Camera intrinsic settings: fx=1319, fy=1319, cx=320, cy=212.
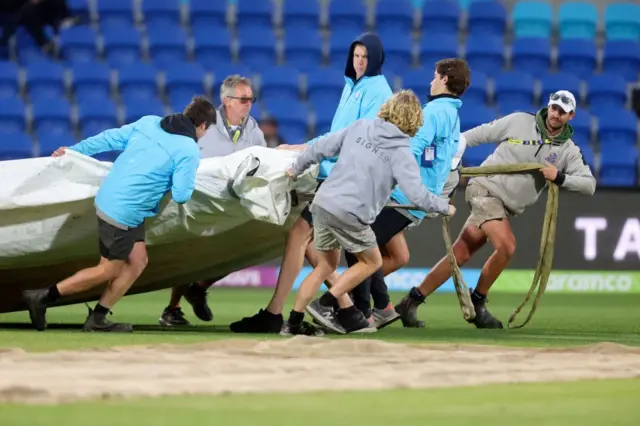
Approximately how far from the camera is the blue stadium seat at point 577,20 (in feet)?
68.3

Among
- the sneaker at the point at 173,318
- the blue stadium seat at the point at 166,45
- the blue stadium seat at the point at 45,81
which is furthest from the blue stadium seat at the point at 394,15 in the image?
the sneaker at the point at 173,318

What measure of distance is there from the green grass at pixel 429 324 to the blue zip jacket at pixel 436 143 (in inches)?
43.9

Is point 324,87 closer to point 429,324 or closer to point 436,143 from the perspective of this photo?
point 429,324

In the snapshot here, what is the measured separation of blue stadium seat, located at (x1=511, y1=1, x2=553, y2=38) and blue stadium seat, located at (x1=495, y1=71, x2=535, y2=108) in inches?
58.5

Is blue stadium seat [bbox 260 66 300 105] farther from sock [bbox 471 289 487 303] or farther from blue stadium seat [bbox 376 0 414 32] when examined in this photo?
sock [bbox 471 289 487 303]

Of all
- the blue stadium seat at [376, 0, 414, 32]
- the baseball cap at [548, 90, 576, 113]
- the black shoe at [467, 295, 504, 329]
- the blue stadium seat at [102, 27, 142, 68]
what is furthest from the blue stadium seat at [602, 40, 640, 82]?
the black shoe at [467, 295, 504, 329]

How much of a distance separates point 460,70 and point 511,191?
1.59m

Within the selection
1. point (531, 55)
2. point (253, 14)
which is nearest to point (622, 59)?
point (531, 55)

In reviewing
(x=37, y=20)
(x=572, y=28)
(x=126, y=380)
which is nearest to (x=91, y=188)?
(x=126, y=380)

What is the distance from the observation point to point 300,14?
20062 millimetres

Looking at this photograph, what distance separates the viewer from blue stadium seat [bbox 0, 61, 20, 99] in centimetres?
1842

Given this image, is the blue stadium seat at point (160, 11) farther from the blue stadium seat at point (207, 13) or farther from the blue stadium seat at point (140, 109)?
the blue stadium seat at point (140, 109)

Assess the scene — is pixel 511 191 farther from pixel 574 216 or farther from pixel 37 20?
pixel 37 20

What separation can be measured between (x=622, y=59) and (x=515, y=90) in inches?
85.6
